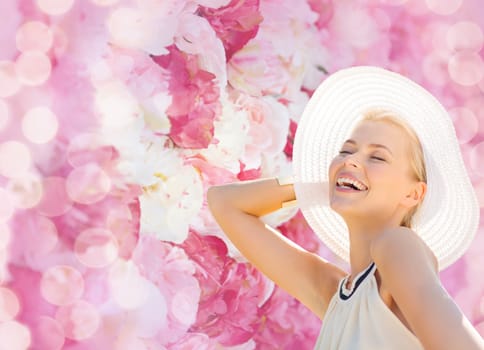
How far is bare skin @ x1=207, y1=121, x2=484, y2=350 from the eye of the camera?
105 cm

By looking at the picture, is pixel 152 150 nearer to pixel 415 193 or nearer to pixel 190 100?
pixel 190 100

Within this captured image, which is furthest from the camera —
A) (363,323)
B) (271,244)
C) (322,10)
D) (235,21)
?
(322,10)

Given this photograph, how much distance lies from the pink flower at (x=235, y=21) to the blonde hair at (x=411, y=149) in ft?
2.36

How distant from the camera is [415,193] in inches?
49.7

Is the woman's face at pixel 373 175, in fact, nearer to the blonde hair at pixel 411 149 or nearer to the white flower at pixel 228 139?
the blonde hair at pixel 411 149

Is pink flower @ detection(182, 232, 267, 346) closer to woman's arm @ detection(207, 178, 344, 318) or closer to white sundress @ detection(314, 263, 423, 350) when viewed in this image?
woman's arm @ detection(207, 178, 344, 318)

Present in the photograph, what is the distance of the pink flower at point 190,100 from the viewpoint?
1.89m

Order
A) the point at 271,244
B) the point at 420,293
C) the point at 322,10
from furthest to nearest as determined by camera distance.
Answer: the point at 322,10 < the point at 271,244 < the point at 420,293

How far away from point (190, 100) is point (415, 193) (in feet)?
2.49

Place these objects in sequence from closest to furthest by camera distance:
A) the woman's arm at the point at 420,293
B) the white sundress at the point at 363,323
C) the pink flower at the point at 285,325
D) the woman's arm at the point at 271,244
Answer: the woman's arm at the point at 420,293 → the white sundress at the point at 363,323 → the woman's arm at the point at 271,244 → the pink flower at the point at 285,325

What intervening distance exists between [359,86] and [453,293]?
0.96m

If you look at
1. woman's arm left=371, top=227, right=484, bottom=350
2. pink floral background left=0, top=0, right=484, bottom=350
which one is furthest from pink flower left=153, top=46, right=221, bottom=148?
woman's arm left=371, top=227, right=484, bottom=350

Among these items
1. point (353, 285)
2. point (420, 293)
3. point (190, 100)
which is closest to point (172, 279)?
point (190, 100)

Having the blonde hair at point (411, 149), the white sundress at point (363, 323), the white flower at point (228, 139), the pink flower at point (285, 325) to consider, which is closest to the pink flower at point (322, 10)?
the white flower at point (228, 139)
